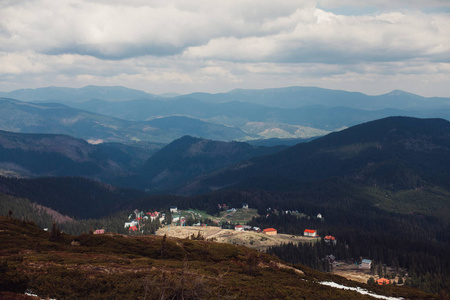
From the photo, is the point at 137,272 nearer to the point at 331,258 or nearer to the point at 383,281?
the point at 383,281

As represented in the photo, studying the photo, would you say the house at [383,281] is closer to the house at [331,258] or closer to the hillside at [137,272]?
the house at [331,258]

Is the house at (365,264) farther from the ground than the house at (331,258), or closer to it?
farther from the ground

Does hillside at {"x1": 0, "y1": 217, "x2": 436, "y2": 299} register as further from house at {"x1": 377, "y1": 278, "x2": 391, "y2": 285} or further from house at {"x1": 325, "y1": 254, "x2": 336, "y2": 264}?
house at {"x1": 325, "y1": 254, "x2": 336, "y2": 264}

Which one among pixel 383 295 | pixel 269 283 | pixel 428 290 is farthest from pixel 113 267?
pixel 428 290

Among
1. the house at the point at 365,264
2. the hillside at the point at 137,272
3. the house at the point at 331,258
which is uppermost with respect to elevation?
the hillside at the point at 137,272

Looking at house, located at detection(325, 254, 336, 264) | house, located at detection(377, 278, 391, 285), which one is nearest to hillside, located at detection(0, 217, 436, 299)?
house, located at detection(377, 278, 391, 285)

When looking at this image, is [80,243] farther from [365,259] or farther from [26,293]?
[365,259]

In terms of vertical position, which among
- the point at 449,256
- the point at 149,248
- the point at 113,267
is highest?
the point at 113,267

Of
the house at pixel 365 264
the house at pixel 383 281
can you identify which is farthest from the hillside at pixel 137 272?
the house at pixel 365 264

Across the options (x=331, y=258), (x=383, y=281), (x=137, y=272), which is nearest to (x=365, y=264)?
(x=331, y=258)
